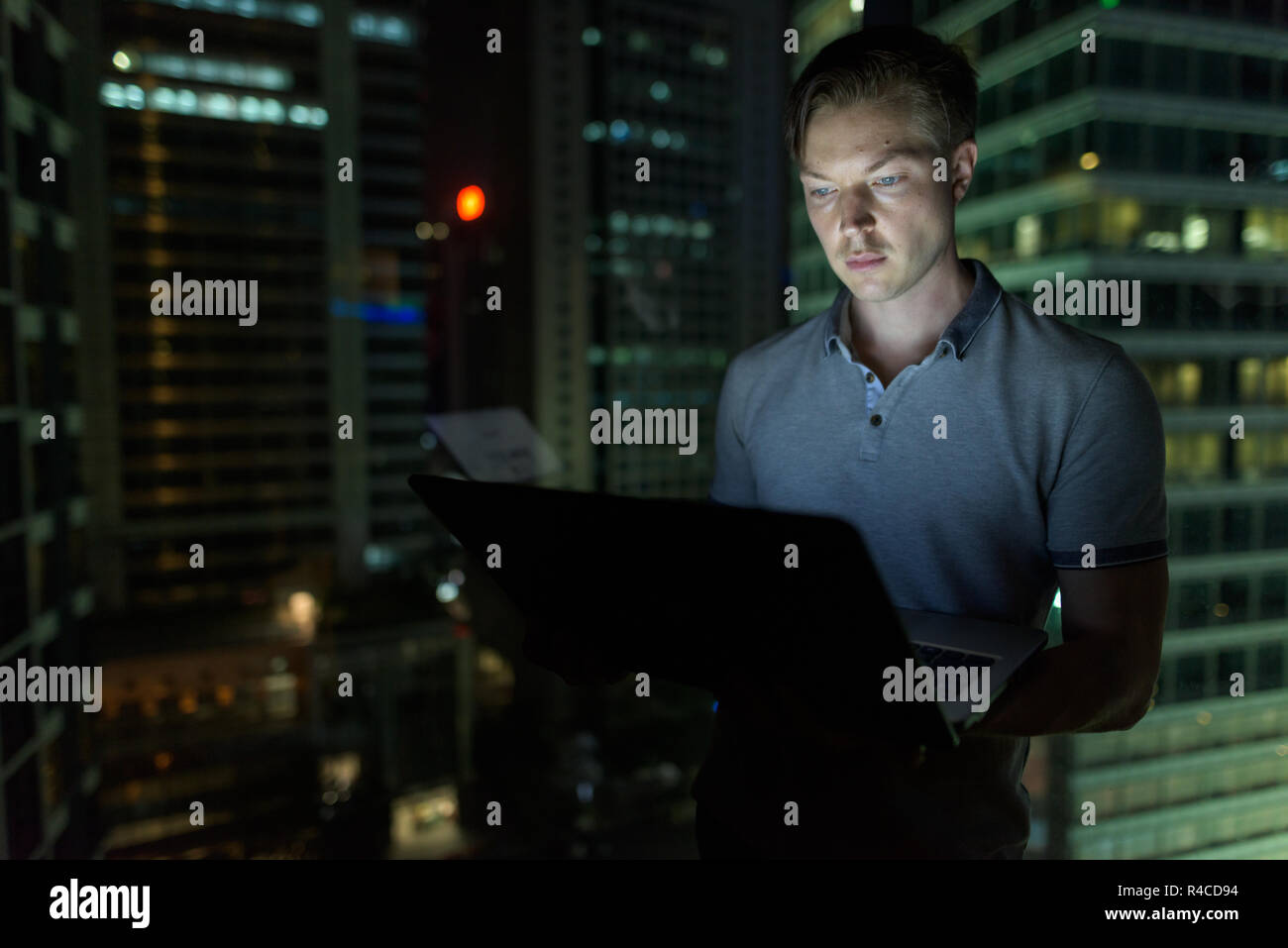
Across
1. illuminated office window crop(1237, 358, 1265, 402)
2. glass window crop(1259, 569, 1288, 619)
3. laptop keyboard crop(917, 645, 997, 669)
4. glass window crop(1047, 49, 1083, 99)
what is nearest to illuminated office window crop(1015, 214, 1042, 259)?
glass window crop(1047, 49, 1083, 99)

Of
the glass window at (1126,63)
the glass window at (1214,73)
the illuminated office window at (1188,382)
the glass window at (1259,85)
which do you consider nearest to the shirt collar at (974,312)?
the glass window at (1259,85)

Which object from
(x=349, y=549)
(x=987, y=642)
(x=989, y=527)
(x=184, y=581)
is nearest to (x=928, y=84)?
(x=989, y=527)

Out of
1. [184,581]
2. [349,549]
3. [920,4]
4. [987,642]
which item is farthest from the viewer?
[184,581]

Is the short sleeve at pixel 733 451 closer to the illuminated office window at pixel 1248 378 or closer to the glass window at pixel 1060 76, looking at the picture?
the illuminated office window at pixel 1248 378

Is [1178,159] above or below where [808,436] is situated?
above

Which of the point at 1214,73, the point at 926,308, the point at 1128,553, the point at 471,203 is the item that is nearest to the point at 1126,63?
the point at 1214,73

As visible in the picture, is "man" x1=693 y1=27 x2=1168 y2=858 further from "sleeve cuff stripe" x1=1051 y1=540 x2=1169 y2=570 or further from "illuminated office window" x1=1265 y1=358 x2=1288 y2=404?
"illuminated office window" x1=1265 y1=358 x2=1288 y2=404

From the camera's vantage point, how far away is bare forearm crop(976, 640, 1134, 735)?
1.05m

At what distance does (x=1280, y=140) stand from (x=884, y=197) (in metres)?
2.88

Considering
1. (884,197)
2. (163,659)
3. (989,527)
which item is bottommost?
(163,659)

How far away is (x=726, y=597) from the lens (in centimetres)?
93

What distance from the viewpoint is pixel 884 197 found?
1.28 meters

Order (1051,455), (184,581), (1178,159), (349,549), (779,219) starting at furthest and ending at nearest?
(184,581) → (349,549) → (1178,159) → (779,219) → (1051,455)
